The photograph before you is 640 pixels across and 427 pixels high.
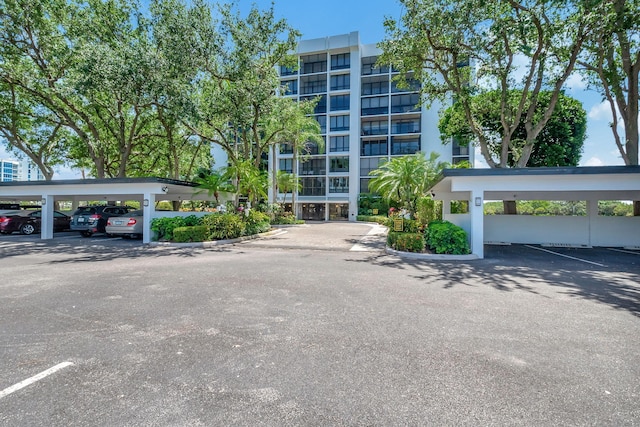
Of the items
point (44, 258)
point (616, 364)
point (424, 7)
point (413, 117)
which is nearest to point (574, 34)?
point (424, 7)

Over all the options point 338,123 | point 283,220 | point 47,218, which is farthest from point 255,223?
point 338,123

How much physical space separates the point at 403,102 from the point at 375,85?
4.58m

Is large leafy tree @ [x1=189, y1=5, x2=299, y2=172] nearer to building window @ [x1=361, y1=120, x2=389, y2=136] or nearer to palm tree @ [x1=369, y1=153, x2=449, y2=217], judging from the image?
palm tree @ [x1=369, y1=153, x2=449, y2=217]

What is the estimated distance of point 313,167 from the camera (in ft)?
137

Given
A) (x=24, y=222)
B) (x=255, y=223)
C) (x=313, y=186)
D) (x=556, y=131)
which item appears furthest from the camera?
(x=313, y=186)

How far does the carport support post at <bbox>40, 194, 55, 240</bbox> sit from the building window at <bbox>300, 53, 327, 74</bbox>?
3410cm

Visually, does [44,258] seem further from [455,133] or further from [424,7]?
[455,133]

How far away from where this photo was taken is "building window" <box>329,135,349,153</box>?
40438 mm

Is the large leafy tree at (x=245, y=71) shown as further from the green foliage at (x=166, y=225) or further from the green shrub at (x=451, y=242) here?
the green shrub at (x=451, y=242)

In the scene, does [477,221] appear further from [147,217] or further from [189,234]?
[147,217]

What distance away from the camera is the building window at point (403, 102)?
3891 centimetres

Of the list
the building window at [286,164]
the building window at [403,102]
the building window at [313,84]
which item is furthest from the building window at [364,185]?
the building window at [313,84]

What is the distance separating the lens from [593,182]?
10.6m

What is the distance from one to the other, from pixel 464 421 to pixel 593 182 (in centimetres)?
1175
